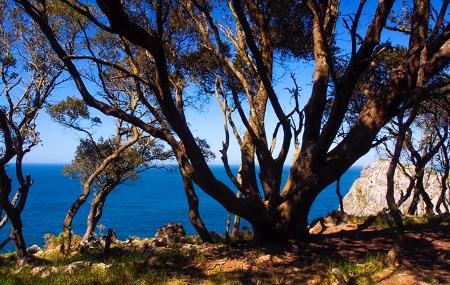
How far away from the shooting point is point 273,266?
691 cm

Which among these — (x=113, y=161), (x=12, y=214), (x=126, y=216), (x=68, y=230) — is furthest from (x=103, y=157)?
(x=126, y=216)

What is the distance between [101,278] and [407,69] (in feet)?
19.6

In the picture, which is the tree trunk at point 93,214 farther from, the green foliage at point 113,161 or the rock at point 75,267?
the rock at point 75,267

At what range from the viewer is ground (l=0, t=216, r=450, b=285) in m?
6.13

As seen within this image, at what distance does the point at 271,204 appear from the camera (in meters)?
7.81

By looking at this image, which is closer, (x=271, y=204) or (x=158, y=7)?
(x=158, y=7)

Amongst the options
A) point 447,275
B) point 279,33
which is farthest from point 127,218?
point 447,275

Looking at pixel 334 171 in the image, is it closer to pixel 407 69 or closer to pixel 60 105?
pixel 407 69

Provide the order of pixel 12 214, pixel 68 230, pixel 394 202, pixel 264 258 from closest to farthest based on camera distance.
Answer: pixel 394 202
pixel 264 258
pixel 12 214
pixel 68 230

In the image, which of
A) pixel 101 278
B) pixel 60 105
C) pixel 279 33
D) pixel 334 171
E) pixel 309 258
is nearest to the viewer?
pixel 101 278

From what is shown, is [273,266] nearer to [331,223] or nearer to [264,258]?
[264,258]

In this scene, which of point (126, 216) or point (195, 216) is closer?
point (195, 216)

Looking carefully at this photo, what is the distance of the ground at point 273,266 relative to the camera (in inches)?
241

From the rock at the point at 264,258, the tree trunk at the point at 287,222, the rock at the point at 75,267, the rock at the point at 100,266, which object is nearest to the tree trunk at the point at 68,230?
the rock at the point at 75,267
